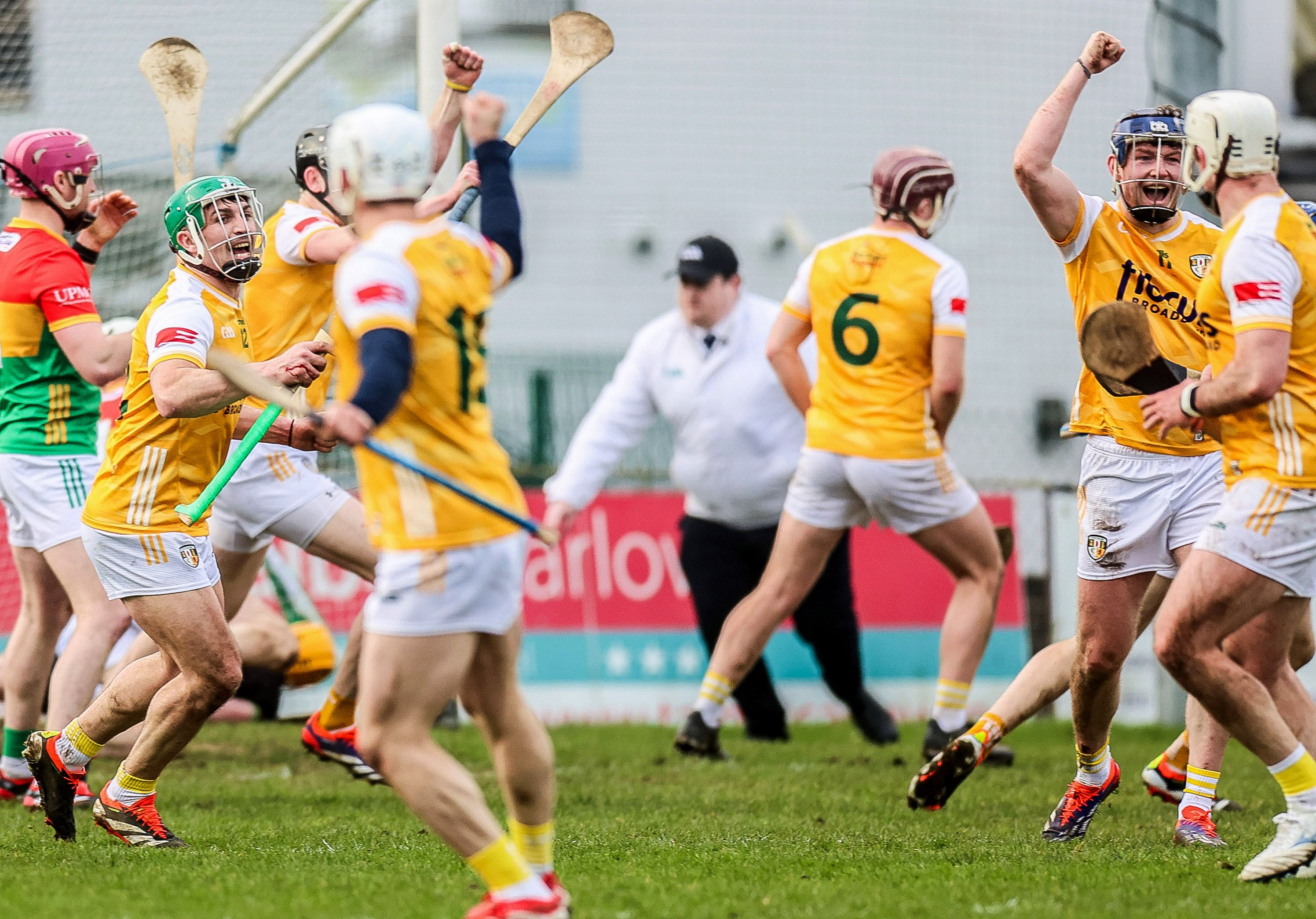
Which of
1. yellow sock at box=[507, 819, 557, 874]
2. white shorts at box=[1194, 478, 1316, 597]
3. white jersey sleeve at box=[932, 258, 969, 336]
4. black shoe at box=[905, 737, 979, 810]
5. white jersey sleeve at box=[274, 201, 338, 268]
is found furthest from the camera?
white jersey sleeve at box=[932, 258, 969, 336]

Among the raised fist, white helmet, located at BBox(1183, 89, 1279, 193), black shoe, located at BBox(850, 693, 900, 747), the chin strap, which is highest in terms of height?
the raised fist

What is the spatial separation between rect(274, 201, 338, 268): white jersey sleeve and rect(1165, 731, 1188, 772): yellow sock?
13.2 ft

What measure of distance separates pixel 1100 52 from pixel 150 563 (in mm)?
3727

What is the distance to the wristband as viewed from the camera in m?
4.67

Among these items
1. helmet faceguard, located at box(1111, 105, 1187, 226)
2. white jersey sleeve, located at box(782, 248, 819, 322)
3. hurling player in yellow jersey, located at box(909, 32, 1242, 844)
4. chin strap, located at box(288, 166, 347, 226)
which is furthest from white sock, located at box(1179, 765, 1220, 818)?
chin strap, located at box(288, 166, 347, 226)

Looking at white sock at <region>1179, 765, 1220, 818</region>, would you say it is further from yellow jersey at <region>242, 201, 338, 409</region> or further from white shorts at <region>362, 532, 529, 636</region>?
yellow jersey at <region>242, 201, 338, 409</region>

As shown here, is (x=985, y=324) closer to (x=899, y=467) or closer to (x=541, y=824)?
(x=899, y=467)

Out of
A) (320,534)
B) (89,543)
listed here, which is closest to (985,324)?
(320,534)

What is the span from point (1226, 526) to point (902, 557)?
5467 mm

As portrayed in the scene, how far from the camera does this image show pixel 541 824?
Result: 413 centimetres

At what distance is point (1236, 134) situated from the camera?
15.5 feet

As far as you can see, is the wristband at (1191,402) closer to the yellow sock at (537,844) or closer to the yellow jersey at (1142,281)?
the yellow jersey at (1142,281)

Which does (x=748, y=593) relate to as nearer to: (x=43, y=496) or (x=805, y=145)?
(x=43, y=496)

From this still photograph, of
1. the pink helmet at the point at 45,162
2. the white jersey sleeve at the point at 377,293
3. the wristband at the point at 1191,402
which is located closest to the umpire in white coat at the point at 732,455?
the pink helmet at the point at 45,162
